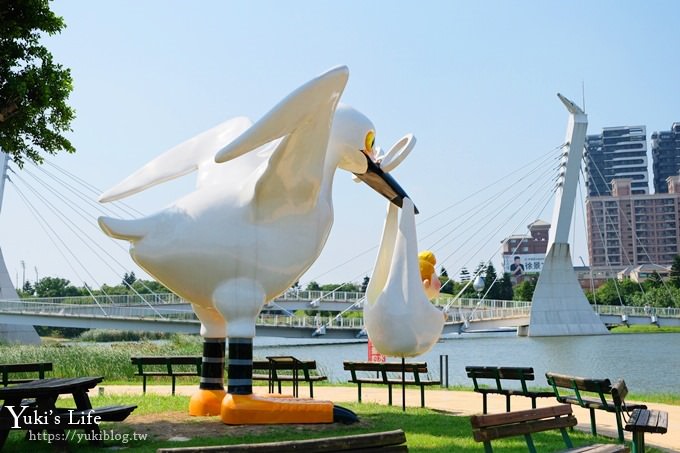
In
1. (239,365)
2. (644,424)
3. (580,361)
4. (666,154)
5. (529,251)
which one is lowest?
(580,361)

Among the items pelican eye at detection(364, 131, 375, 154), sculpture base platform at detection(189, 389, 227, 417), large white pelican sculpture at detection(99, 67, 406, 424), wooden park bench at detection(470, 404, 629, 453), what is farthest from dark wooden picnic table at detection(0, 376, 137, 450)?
pelican eye at detection(364, 131, 375, 154)

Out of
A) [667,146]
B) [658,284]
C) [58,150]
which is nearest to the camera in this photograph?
[58,150]

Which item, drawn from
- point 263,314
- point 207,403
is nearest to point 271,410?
point 207,403

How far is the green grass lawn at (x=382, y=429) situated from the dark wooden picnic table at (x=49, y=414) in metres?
0.22

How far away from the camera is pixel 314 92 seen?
670cm

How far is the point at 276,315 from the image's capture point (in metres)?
38.6

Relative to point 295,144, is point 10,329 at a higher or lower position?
lower

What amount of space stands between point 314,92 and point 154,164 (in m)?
2.64

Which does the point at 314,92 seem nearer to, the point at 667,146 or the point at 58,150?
the point at 58,150

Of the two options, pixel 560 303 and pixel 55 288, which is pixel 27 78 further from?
pixel 55 288

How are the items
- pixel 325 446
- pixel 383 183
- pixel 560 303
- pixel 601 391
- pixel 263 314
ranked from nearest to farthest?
pixel 325 446 → pixel 601 391 → pixel 383 183 → pixel 263 314 → pixel 560 303

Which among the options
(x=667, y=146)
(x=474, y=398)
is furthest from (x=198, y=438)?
(x=667, y=146)

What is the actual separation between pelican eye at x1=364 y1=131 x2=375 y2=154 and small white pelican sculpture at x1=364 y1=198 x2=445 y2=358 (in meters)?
0.72

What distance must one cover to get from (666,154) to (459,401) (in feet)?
493
